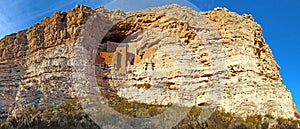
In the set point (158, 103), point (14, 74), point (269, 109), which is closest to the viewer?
point (269, 109)

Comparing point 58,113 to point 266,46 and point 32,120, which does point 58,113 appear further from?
point 266,46

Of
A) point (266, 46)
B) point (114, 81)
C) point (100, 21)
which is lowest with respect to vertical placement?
point (114, 81)

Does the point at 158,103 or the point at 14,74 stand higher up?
the point at 14,74

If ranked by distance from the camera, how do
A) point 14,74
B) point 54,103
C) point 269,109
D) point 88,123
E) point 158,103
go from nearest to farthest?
point 88,123 → point 269,109 → point 54,103 → point 158,103 → point 14,74

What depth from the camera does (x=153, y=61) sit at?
25.2 m

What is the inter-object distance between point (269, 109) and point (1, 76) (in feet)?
57.8

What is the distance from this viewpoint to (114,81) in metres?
24.9

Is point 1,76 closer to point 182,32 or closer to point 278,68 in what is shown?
point 182,32

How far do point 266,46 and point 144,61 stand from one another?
885 centimetres

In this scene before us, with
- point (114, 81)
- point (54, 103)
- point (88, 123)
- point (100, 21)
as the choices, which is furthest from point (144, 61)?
point (88, 123)

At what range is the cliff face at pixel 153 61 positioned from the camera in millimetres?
21000

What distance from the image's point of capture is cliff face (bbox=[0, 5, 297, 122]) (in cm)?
2100

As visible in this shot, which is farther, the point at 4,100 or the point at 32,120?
the point at 4,100

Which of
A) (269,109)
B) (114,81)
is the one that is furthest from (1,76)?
(269,109)
